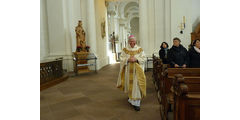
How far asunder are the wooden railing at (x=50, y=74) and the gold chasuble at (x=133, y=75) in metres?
3.46

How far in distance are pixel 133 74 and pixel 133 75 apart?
2 cm

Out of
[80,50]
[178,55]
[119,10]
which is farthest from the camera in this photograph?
[119,10]

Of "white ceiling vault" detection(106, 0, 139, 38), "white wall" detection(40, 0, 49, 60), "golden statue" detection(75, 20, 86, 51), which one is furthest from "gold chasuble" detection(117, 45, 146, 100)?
"white ceiling vault" detection(106, 0, 139, 38)

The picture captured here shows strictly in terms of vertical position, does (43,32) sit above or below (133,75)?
above

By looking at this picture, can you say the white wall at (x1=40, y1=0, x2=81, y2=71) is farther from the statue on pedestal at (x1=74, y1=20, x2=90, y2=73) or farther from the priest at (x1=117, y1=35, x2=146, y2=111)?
the priest at (x1=117, y1=35, x2=146, y2=111)

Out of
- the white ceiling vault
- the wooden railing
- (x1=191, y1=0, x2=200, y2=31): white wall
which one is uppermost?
the white ceiling vault

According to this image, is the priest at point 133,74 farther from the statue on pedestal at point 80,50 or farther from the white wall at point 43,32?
the white wall at point 43,32

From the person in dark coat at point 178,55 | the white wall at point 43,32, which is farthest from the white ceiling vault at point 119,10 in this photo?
the person in dark coat at point 178,55

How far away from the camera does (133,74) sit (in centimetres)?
353

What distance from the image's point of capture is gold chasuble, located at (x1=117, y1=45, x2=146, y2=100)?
343cm

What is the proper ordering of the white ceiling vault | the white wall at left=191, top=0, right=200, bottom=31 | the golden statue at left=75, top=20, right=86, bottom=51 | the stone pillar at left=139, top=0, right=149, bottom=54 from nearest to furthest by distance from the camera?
the golden statue at left=75, top=20, right=86, bottom=51
the stone pillar at left=139, top=0, right=149, bottom=54
the white wall at left=191, top=0, right=200, bottom=31
the white ceiling vault

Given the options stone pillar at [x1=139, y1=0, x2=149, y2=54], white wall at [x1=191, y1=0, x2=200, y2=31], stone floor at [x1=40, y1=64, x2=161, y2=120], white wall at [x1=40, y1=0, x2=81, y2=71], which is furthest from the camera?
white wall at [x1=191, y1=0, x2=200, y2=31]

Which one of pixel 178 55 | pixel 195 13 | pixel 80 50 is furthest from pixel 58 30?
pixel 195 13

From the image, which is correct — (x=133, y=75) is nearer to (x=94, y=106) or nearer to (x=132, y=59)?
(x=132, y=59)
